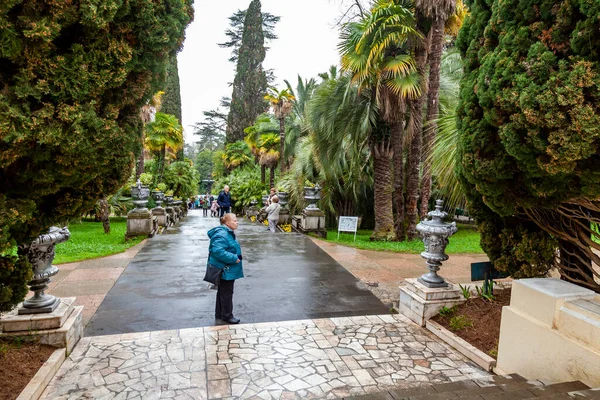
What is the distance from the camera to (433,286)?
510 centimetres

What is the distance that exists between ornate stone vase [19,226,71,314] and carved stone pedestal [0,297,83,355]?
75 mm

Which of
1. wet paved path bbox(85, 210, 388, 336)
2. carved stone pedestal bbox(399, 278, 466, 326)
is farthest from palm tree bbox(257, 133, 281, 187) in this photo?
carved stone pedestal bbox(399, 278, 466, 326)

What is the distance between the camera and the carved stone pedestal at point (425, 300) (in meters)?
4.93

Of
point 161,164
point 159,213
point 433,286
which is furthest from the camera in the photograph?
point 161,164

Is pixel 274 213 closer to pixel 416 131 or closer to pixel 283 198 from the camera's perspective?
pixel 283 198

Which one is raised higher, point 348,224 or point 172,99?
point 172,99

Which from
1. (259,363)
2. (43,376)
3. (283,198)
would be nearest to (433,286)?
(259,363)

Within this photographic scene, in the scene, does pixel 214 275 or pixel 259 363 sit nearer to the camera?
pixel 259 363

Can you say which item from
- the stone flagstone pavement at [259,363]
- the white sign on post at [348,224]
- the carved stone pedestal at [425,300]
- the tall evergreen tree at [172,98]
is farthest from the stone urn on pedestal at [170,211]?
the tall evergreen tree at [172,98]

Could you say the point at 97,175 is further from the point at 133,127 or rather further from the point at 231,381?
the point at 231,381

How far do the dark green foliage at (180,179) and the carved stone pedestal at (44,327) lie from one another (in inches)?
806

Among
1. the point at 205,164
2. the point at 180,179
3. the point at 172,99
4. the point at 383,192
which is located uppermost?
the point at 172,99

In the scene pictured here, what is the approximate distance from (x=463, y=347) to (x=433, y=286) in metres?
1.04

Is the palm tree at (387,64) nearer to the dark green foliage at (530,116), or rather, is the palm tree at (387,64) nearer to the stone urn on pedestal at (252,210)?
the dark green foliage at (530,116)
